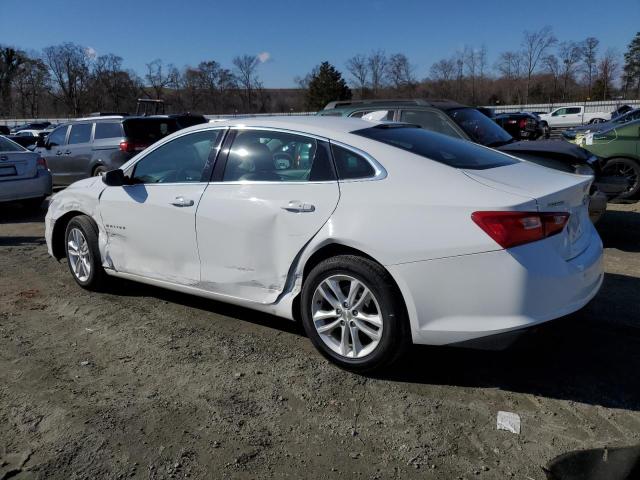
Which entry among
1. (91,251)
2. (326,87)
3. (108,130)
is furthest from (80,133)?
(326,87)

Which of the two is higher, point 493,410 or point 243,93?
point 243,93

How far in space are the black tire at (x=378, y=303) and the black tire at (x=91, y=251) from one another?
243cm

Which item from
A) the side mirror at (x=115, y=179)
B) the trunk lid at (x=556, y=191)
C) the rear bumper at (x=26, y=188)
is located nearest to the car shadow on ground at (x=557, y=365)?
the trunk lid at (x=556, y=191)

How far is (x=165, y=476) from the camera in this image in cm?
255

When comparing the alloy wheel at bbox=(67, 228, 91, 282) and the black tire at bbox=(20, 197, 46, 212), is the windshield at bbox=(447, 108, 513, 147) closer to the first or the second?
the alloy wheel at bbox=(67, 228, 91, 282)

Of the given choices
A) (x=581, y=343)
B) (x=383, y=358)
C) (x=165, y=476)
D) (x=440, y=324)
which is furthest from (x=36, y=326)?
(x=581, y=343)

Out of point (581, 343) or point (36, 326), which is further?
point (36, 326)

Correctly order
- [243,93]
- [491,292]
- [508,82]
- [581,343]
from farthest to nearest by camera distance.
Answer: [243,93] < [508,82] < [581,343] < [491,292]

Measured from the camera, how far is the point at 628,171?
9.31 metres

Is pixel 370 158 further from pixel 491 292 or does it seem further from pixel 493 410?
pixel 493 410

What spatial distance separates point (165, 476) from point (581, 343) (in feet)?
9.36

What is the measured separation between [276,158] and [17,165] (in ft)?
25.0

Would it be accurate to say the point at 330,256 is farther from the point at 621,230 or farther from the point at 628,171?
the point at 628,171

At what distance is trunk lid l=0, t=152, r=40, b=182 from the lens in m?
9.48
